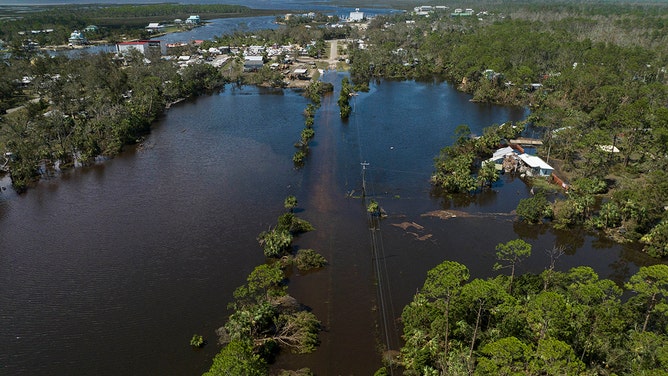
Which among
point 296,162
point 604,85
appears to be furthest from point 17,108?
point 604,85

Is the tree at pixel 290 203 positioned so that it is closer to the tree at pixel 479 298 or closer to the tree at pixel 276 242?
A: the tree at pixel 276 242

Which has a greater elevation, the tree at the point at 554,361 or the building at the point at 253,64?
the building at the point at 253,64

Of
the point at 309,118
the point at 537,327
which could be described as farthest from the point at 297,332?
the point at 309,118

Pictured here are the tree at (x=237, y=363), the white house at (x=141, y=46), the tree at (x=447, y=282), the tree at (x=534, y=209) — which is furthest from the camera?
the white house at (x=141, y=46)

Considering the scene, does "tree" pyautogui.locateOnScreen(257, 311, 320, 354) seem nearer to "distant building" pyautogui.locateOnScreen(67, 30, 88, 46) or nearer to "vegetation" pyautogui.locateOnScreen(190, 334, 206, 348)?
"vegetation" pyautogui.locateOnScreen(190, 334, 206, 348)

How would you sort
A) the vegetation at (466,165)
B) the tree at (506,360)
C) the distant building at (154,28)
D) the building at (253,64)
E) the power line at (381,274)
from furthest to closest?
the distant building at (154,28) < the building at (253,64) < the vegetation at (466,165) < the power line at (381,274) < the tree at (506,360)

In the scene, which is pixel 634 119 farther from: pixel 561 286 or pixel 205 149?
pixel 205 149

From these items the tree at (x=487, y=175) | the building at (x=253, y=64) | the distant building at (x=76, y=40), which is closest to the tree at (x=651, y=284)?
the tree at (x=487, y=175)

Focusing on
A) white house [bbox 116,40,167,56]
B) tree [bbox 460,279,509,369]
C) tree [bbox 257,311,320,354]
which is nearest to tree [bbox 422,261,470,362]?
Answer: tree [bbox 460,279,509,369]
